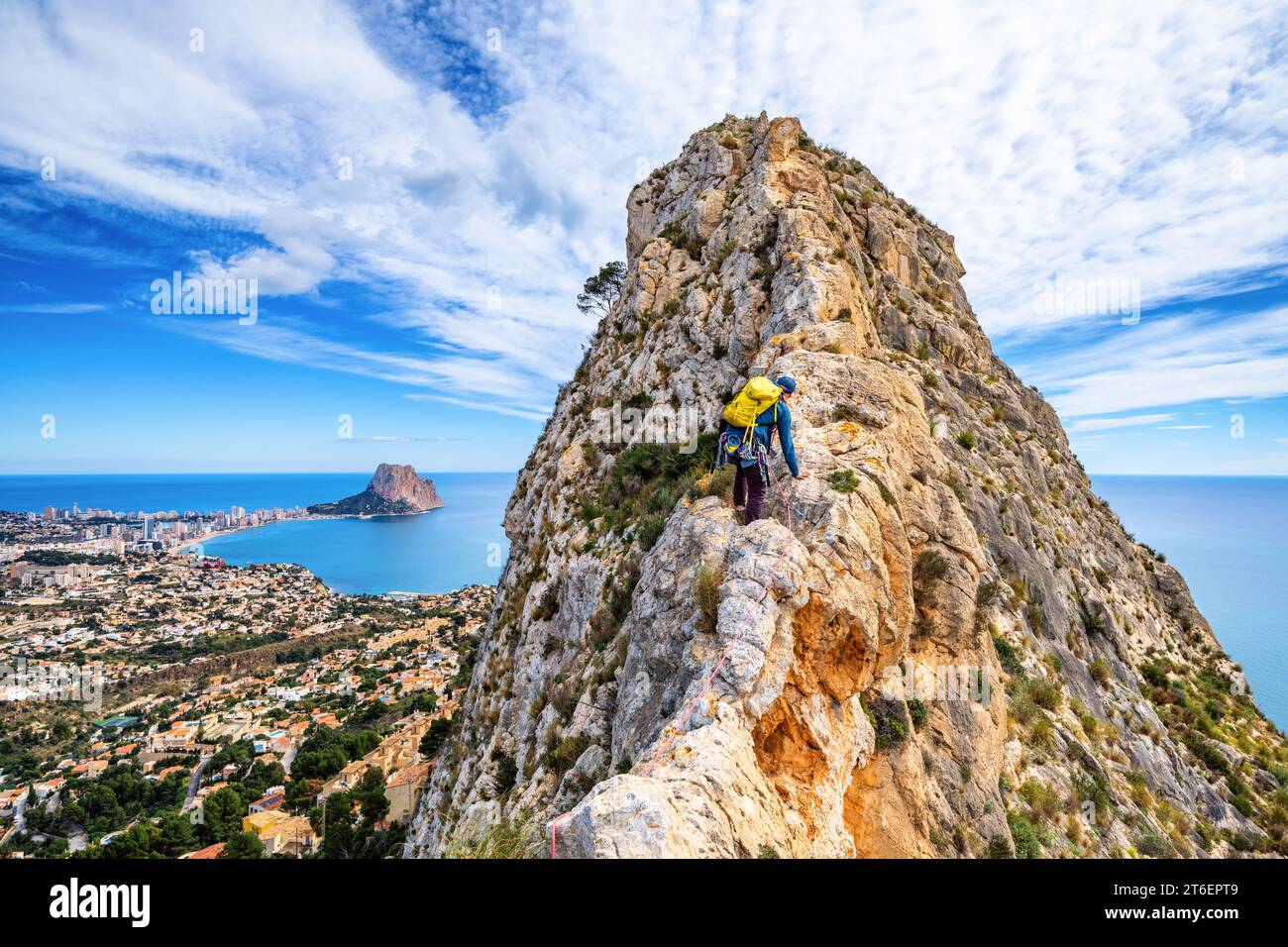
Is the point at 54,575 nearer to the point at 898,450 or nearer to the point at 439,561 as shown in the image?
the point at 439,561

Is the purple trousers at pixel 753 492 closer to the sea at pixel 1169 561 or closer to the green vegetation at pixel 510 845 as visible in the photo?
the green vegetation at pixel 510 845

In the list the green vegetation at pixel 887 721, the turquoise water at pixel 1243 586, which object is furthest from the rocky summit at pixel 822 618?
the turquoise water at pixel 1243 586

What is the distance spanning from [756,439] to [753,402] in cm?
55

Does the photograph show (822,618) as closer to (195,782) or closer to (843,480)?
(843,480)

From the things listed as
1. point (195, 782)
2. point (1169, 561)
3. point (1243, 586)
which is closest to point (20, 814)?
point (195, 782)

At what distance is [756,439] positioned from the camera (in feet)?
25.1

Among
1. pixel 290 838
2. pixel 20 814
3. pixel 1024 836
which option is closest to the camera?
pixel 1024 836

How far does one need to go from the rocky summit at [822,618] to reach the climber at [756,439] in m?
0.45

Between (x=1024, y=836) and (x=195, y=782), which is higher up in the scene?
(x=1024, y=836)

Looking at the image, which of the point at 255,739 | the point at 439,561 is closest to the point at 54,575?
the point at 439,561

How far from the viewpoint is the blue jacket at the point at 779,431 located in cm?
775
